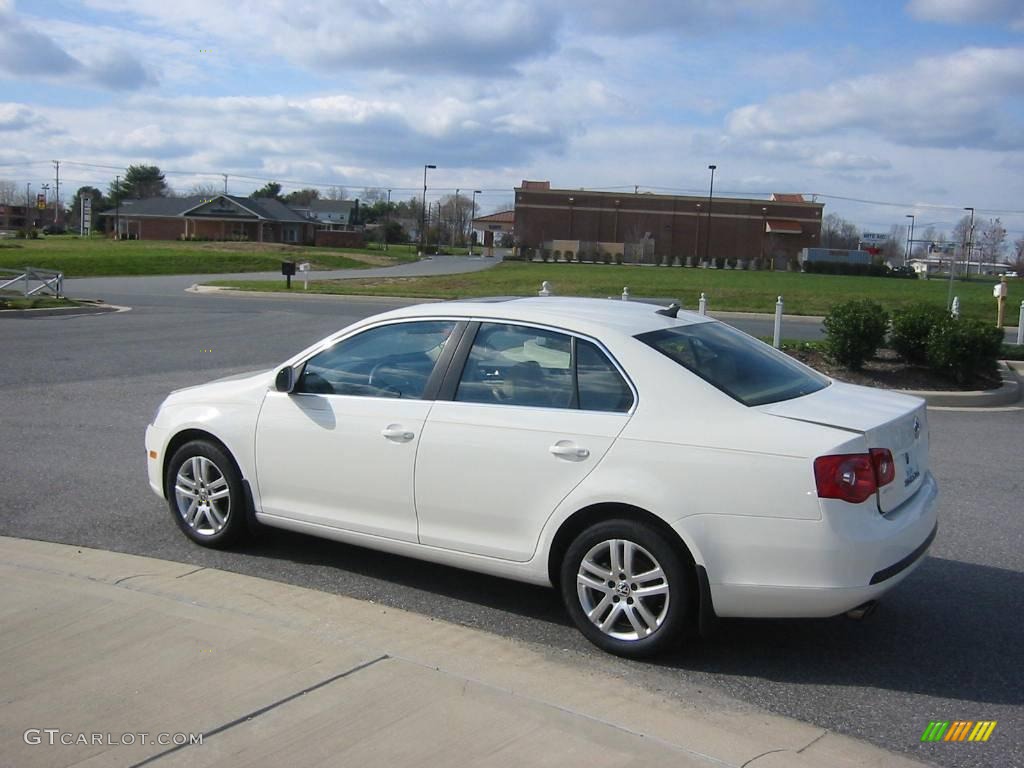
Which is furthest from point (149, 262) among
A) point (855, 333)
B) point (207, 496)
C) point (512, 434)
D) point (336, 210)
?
point (336, 210)

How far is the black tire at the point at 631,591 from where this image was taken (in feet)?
15.0

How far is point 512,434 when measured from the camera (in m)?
4.99

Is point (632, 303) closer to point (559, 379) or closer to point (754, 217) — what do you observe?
point (559, 379)

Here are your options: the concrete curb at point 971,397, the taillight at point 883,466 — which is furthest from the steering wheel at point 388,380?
the concrete curb at point 971,397

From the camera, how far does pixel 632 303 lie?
5.99 metres

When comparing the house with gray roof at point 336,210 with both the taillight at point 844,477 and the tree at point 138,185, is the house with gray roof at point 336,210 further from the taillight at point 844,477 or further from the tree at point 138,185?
the taillight at point 844,477

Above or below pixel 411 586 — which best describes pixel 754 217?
above

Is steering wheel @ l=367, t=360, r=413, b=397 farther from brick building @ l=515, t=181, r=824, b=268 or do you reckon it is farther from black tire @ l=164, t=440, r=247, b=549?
brick building @ l=515, t=181, r=824, b=268

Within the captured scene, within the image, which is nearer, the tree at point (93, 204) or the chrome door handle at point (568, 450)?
the chrome door handle at point (568, 450)

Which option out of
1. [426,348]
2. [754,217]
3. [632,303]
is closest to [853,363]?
[632,303]

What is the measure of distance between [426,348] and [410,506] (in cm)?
88

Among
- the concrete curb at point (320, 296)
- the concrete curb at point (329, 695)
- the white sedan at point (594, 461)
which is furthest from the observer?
the concrete curb at point (320, 296)

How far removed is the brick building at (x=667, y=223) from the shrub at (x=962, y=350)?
3733 inches

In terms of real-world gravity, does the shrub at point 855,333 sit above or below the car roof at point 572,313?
below
